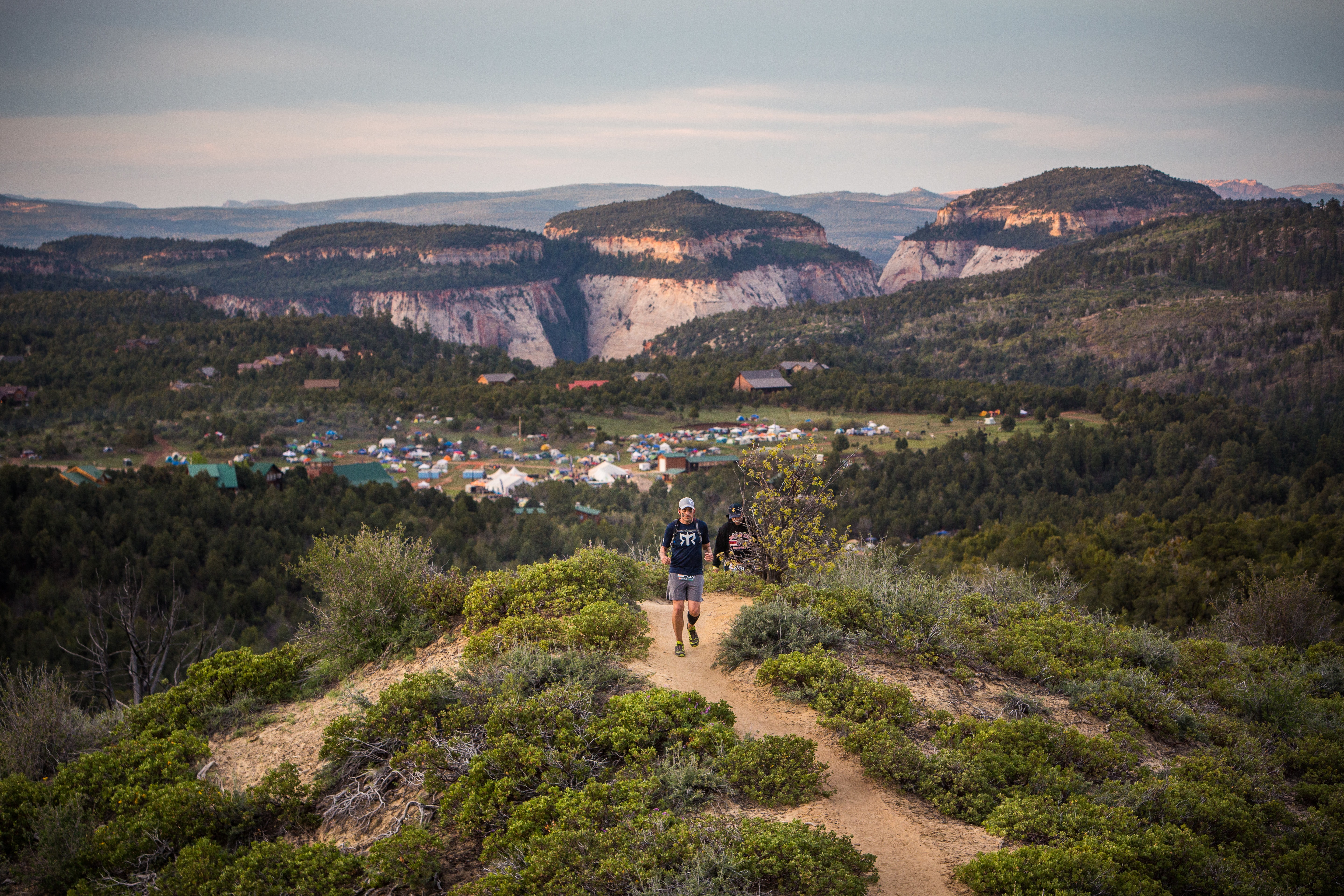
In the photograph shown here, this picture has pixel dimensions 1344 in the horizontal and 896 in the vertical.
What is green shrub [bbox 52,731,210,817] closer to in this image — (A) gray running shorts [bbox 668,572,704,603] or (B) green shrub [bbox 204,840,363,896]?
(B) green shrub [bbox 204,840,363,896]

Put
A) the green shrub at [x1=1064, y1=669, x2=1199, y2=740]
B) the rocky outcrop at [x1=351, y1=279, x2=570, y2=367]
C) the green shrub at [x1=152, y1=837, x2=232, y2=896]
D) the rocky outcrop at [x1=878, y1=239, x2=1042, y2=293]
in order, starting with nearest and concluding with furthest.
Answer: the green shrub at [x1=152, y1=837, x2=232, y2=896]
the green shrub at [x1=1064, y1=669, x2=1199, y2=740]
the rocky outcrop at [x1=351, y1=279, x2=570, y2=367]
the rocky outcrop at [x1=878, y1=239, x2=1042, y2=293]

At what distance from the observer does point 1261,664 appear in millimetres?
12008

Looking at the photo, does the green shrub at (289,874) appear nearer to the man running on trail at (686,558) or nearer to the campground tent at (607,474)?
the man running on trail at (686,558)

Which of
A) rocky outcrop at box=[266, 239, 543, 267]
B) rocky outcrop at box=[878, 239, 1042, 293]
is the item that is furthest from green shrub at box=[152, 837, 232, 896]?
rocky outcrop at box=[878, 239, 1042, 293]

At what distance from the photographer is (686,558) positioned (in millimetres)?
9039

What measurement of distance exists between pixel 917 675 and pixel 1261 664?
6167mm

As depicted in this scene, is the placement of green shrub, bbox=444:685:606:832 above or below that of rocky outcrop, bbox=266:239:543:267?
below

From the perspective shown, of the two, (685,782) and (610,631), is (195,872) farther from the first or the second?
(610,631)

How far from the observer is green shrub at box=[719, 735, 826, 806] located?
22.2 ft

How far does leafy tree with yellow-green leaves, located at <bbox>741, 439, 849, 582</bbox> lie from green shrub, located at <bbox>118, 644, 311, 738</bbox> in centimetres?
636

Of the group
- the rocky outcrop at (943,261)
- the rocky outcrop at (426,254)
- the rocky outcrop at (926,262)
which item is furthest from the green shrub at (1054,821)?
the rocky outcrop at (926,262)

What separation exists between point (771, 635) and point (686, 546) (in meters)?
1.61

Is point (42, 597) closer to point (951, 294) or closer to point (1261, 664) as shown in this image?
point (1261, 664)

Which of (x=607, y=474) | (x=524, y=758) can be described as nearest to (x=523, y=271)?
(x=607, y=474)
